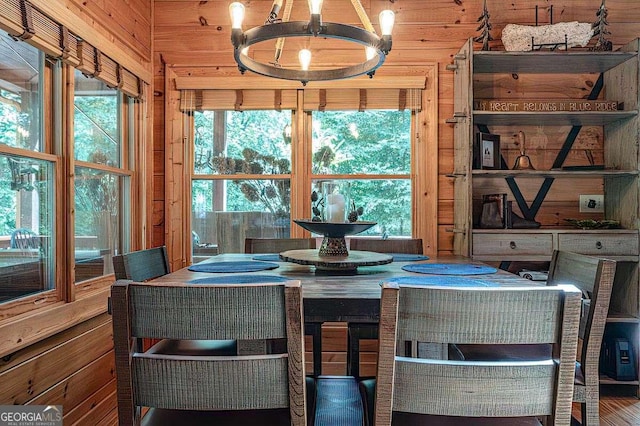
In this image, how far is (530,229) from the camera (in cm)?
305

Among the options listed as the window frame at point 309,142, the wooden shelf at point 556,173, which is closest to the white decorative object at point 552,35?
the window frame at point 309,142

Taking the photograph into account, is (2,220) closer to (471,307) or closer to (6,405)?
(6,405)

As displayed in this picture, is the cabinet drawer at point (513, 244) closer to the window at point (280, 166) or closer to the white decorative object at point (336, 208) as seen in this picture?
the window at point (280, 166)

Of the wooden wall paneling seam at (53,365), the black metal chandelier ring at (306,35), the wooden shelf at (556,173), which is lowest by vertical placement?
the wooden wall paneling seam at (53,365)

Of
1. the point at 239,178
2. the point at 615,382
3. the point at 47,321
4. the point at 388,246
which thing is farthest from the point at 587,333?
the point at 239,178

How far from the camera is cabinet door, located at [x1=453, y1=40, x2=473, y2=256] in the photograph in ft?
9.91

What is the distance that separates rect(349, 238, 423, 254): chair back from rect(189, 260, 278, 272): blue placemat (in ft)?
2.30

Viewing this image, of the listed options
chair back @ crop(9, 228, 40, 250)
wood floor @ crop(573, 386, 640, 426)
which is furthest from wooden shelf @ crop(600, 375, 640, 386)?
chair back @ crop(9, 228, 40, 250)

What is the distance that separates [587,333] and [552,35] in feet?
7.61

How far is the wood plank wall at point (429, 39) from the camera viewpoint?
3.40 metres

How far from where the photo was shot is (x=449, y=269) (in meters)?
2.08

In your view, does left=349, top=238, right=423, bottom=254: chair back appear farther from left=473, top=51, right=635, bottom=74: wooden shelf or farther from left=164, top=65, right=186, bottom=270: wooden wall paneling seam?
left=164, top=65, right=186, bottom=270: wooden wall paneling seam

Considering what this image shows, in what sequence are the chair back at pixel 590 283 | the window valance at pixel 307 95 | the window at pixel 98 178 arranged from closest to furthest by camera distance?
the chair back at pixel 590 283
the window at pixel 98 178
the window valance at pixel 307 95

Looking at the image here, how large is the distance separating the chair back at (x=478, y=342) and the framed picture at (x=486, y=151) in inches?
86.2
